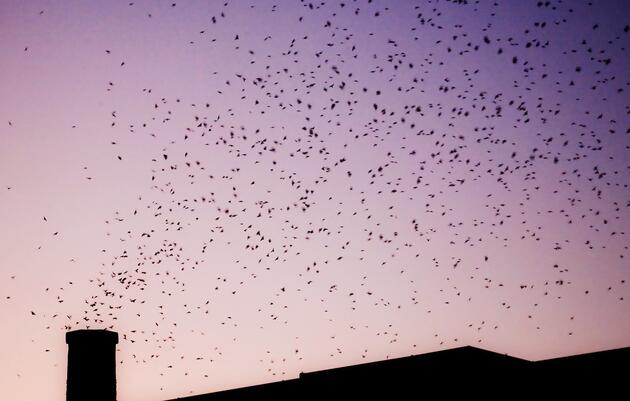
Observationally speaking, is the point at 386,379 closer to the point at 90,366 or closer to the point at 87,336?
the point at 90,366

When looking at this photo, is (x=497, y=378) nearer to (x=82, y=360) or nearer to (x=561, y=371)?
(x=561, y=371)

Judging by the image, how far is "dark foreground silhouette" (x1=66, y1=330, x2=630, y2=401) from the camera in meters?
9.98

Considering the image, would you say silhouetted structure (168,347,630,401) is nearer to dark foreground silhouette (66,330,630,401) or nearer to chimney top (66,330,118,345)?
dark foreground silhouette (66,330,630,401)

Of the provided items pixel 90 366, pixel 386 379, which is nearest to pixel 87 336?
pixel 90 366

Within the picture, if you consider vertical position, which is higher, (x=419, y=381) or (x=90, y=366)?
(x=90, y=366)

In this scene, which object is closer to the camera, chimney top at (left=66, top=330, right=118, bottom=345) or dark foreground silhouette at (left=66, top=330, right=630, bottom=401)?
dark foreground silhouette at (left=66, top=330, right=630, bottom=401)

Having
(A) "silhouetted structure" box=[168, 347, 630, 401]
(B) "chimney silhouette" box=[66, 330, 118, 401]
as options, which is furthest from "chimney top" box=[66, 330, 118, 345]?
(A) "silhouetted structure" box=[168, 347, 630, 401]

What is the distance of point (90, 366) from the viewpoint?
411 inches

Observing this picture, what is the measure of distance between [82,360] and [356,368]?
4740 millimetres

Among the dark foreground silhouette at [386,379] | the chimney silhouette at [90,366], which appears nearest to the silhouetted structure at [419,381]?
the dark foreground silhouette at [386,379]

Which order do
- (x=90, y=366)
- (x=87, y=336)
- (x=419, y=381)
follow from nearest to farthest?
(x=419, y=381) → (x=90, y=366) → (x=87, y=336)

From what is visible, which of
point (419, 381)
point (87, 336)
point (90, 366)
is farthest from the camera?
point (87, 336)

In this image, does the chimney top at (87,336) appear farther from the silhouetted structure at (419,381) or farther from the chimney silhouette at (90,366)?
the silhouetted structure at (419,381)

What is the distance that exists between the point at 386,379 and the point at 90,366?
201 inches
